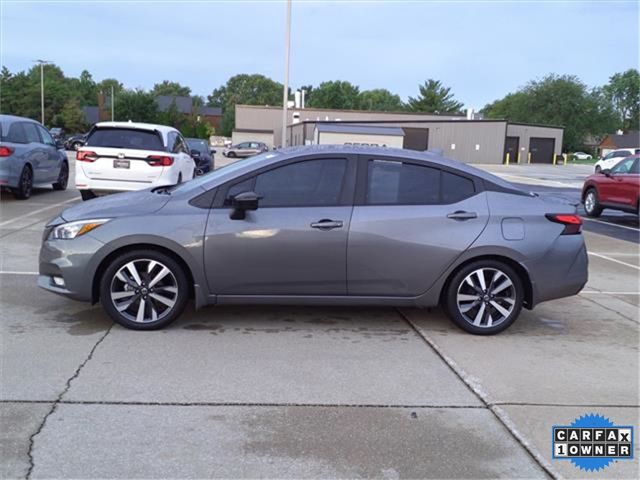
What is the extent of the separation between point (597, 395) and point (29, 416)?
12.2 feet

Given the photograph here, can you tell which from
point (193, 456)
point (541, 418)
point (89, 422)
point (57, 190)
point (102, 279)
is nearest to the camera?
point (193, 456)

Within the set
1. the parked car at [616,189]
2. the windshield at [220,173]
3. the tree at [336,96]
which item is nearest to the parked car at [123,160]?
the windshield at [220,173]

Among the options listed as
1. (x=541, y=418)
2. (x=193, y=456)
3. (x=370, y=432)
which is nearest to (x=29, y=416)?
(x=193, y=456)

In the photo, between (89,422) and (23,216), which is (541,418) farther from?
(23,216)

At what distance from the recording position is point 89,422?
12.6ft

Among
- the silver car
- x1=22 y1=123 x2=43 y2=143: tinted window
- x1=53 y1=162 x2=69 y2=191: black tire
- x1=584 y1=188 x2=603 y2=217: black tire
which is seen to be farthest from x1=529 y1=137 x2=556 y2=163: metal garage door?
the silver car

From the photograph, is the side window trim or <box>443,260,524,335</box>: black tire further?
<box>443,260,524,335</box>: black tire

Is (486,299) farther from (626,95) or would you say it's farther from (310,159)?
(626,95)

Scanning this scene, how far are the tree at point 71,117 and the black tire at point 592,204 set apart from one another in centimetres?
7011

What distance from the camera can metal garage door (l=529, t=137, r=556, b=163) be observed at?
6781 cm

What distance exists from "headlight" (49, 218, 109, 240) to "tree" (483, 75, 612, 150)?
8779 centimetres

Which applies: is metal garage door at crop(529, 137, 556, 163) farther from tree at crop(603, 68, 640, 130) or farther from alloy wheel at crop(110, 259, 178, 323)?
tree at crop(603, 68, 640, 130)

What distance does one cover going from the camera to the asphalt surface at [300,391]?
354cm

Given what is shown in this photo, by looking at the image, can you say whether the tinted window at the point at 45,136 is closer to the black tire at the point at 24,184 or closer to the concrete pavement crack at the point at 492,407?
the black tire at the point at 24,184
